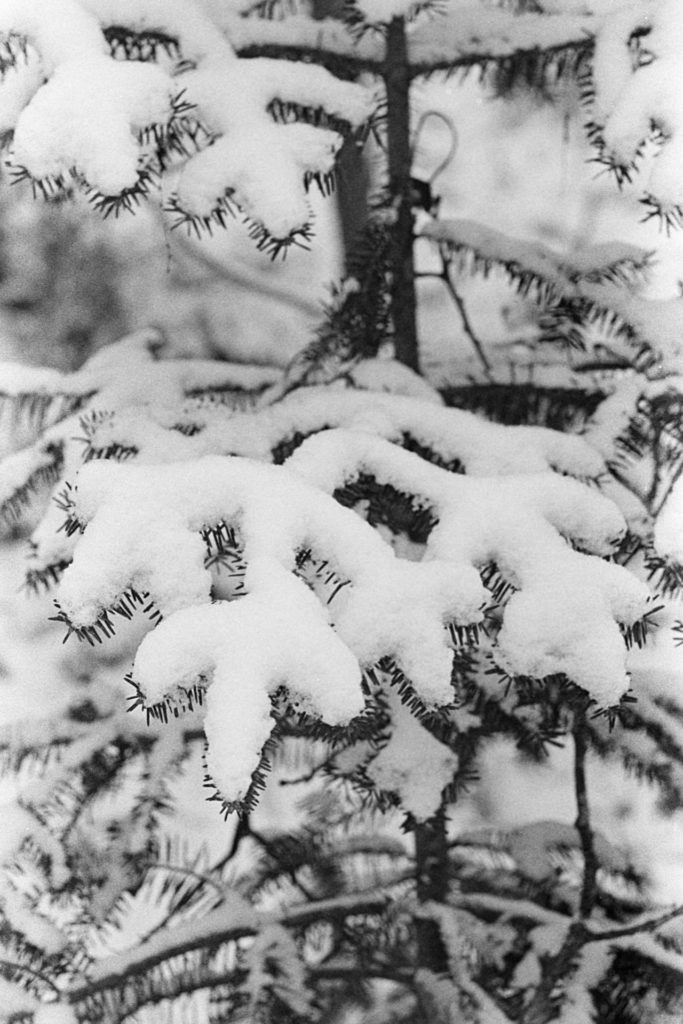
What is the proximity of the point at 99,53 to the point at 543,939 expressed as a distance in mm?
1060

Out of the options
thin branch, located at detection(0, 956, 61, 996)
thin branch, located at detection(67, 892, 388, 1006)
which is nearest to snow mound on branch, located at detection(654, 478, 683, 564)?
thin branch, located at detection(67, 892, 388, 1006)

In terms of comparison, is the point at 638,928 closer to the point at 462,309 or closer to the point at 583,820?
the point at 583,820

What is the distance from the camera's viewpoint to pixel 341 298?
3.72 feet

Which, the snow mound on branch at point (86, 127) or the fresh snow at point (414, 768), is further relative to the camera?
the fresh snow at point (414, 768)

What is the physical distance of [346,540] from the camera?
0.71 metres

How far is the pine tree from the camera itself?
67cm

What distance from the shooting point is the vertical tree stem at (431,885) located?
1.15m

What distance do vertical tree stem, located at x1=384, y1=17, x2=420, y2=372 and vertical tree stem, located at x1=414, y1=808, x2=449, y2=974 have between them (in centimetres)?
58

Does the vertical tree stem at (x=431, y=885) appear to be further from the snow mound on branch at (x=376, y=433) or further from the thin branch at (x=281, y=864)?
the snow mound on branch at (x=376, y=433)

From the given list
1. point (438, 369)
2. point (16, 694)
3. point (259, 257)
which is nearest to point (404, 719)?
point (438, 369)

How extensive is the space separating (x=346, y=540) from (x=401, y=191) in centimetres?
56

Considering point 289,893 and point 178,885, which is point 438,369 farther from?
point 289,893

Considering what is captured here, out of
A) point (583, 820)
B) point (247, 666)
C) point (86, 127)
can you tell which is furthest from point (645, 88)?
point (583, 820)

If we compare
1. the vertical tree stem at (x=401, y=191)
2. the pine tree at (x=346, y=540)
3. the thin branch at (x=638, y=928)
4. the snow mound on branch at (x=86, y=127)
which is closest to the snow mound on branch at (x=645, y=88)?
the pine tree at (x=346, y=540)
